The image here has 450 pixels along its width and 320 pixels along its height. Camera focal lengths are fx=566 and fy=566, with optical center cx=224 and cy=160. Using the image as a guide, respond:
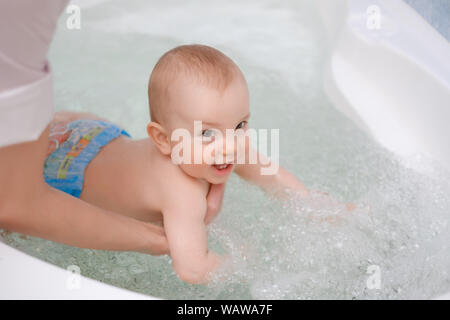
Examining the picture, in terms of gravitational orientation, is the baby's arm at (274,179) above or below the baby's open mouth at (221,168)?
below

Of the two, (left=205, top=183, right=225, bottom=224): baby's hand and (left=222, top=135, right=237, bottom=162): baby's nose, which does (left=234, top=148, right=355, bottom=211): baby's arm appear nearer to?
(left=205, top=183, right=225, bottom=224): baby's hand

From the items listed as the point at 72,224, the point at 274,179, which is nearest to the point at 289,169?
the point at 274,179

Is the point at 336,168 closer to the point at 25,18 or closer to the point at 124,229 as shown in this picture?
the point at 124,229

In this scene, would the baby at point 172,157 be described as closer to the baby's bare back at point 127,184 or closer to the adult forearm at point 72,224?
the baby's bare back at point 127,184

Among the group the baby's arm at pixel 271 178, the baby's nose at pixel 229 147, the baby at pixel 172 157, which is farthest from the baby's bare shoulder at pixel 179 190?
the baby's arm at pixel 271 178

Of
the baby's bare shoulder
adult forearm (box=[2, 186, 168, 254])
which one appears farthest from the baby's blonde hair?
adult forearm (box=[2, 186, 168, 254])

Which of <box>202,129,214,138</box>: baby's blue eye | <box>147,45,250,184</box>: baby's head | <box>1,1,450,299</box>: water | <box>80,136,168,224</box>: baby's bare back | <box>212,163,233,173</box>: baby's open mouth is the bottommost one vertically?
<box>1,1,450,299</box>: water

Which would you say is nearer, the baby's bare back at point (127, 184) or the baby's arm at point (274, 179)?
the baby's bare back at point (127, 184)

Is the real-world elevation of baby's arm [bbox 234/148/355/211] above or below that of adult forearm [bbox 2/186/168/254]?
below

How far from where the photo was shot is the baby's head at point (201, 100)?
1013 millimetres

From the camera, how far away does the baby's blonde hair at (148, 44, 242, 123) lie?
1.01 m

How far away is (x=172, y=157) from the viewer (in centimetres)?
112

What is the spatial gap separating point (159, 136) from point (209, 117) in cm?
13

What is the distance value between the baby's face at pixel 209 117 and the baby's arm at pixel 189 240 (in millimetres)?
84
